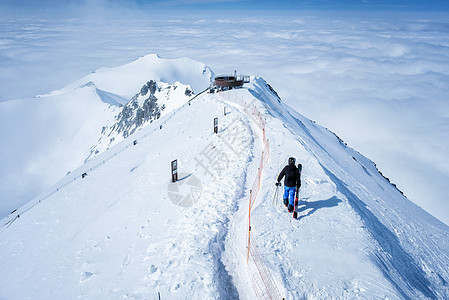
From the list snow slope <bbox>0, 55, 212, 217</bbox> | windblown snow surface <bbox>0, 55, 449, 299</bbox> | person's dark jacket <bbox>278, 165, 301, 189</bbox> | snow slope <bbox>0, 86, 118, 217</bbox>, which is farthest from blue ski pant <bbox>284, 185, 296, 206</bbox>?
snow slope <bbox>0, 86, 118, 217</bbox>

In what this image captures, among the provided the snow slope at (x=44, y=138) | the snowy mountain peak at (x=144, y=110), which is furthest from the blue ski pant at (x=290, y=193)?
the snow slope at (x=44, y=138)

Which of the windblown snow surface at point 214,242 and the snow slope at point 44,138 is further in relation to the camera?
the snow slope at point 44,138

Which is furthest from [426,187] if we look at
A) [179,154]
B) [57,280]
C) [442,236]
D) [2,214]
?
[2,214]

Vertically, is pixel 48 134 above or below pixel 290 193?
below

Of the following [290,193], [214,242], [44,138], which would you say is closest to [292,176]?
[290,193]

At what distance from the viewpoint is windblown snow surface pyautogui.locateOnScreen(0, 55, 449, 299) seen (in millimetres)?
7367

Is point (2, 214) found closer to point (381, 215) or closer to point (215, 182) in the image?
point (215, 182)

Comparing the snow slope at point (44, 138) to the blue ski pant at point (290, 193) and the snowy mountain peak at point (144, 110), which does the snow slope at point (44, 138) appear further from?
the blue ski pant at point (290, 193)

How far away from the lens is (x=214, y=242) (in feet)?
29.0

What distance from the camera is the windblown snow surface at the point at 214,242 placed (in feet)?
24.2

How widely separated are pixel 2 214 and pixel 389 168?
541 feet

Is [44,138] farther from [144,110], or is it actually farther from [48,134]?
[144,110]

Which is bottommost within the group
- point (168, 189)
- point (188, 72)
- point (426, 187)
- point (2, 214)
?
point (426, 187)

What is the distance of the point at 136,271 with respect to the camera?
26.3 ft
